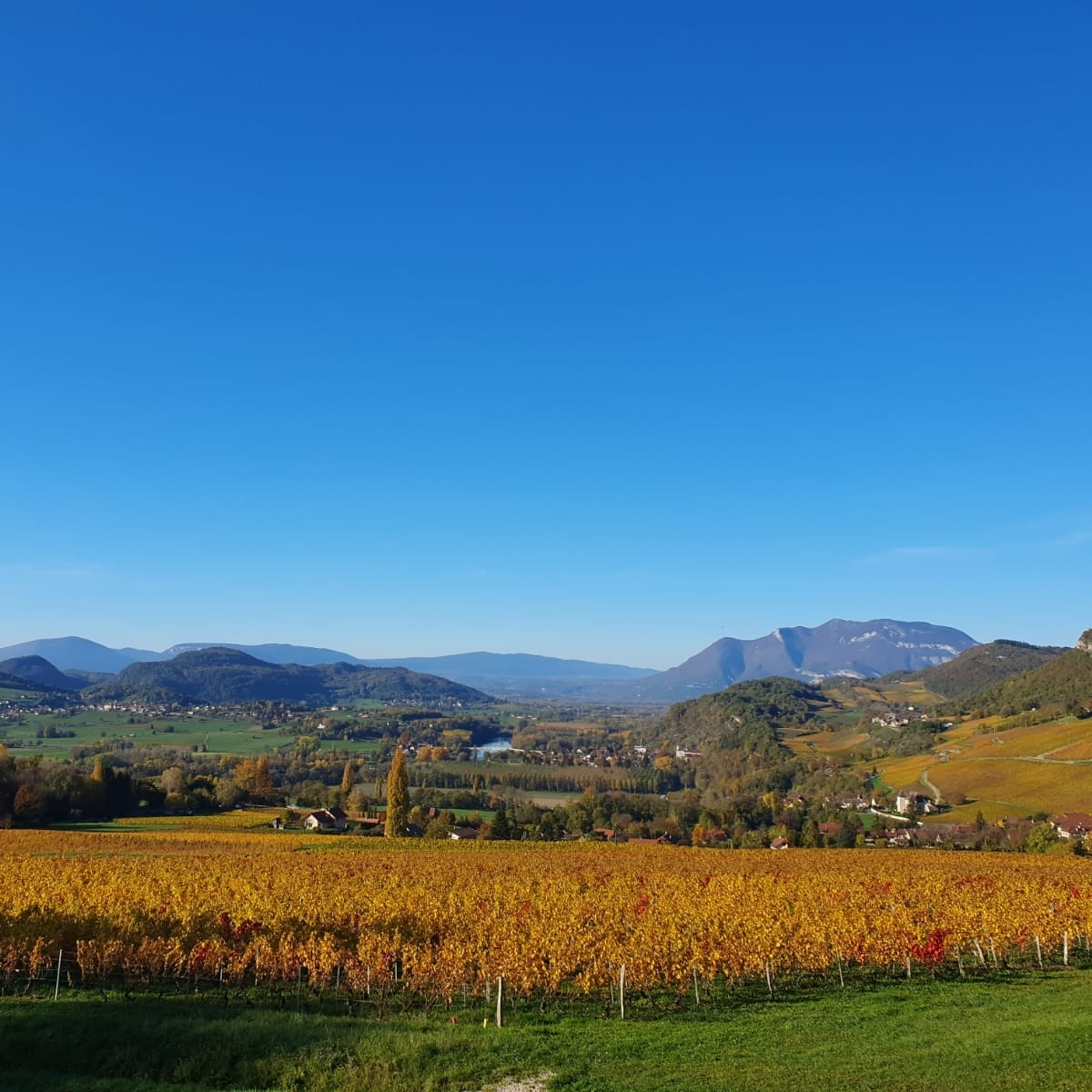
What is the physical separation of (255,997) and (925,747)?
536 ft

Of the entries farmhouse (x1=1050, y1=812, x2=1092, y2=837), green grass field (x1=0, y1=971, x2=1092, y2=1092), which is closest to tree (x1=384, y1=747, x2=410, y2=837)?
green grass field (x1=0, y1=971, x2=1092, y2=1092)

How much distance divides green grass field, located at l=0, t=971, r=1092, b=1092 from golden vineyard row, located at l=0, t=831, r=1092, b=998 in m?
1.49

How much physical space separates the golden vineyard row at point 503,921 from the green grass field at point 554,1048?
4.88ft

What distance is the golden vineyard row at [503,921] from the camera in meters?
23.3

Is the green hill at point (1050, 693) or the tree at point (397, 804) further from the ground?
the green hill at point (1050, 693)

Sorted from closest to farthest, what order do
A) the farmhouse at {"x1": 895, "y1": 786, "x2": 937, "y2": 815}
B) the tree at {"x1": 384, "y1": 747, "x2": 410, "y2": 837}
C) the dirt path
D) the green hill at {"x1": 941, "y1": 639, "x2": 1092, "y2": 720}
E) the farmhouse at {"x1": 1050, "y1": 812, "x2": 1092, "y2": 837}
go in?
the dirt path
the farmhouse at {"x1": 1050, "y1": 812, "x2": 1092, "y2": 837}
the tree at {"x1": 384, "y1": 747, "x2": 410, "y2": 837}
the farmhouse at {"x1": 895, "y1": 786, "x2": 937, "y2": 815}
the green hill at {"x1": 941, "y1": 639, "x2": 1092, "y2": 720}

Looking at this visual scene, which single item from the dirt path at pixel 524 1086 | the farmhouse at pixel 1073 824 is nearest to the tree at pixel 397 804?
the farmhouse at pixel 1073 824

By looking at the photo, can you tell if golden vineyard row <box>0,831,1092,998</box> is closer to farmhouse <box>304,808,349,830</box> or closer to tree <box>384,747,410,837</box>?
tree <box>384,747,410,837</box>

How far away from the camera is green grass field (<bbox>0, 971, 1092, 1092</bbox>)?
1595 cm

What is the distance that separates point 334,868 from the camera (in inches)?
1837

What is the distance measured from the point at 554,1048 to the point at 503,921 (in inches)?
370

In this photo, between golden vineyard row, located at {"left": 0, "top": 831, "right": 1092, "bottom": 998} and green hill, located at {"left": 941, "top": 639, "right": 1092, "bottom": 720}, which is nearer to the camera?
golden vineyard row, located at {"left": 0, "top": 831, "right": 1092, "bottom": 998}

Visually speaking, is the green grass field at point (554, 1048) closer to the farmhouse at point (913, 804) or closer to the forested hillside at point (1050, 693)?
the farmhouse at point (913, 804)

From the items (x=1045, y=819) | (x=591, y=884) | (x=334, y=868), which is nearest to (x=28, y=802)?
(x=334, y=868)
